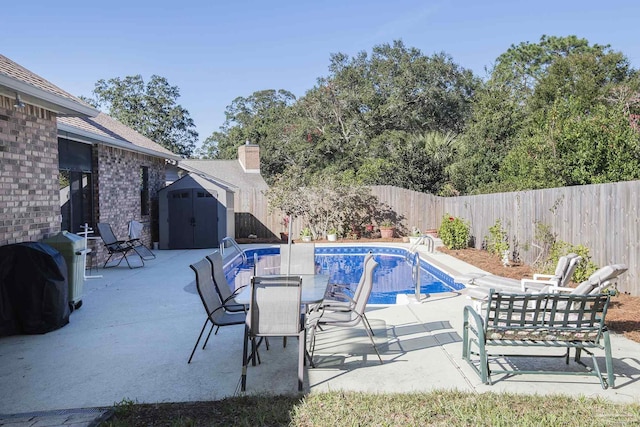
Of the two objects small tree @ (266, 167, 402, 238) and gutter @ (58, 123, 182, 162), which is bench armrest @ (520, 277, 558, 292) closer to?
gutter @ (58, 123, 182, 162)

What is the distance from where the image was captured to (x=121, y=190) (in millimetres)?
12922

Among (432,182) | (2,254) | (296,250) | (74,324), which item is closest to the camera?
(2,254)

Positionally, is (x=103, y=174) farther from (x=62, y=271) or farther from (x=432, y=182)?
(x=432, y=182)

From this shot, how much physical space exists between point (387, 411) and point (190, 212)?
13050 mm

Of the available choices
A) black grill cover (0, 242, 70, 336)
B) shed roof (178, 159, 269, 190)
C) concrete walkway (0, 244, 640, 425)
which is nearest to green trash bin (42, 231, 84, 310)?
concrete walkway (0, 244, 640, 425)

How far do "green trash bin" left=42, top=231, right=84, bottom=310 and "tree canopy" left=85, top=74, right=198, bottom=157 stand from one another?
3671 cm

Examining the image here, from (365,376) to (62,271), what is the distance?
406cm

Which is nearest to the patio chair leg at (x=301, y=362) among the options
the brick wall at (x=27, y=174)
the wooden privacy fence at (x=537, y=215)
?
the brick wall at (x=27, y=174)

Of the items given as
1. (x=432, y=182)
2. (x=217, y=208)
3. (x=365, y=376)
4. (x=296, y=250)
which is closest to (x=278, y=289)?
(x=365, y=376)

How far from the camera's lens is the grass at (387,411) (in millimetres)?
3215

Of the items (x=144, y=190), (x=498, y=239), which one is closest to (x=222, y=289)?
(x=498, y=239)

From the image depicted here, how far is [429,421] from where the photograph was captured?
3.22 m

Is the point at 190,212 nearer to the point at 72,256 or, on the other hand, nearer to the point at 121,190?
the point at 121,190

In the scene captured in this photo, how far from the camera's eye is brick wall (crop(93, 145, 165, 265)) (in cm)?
1154
